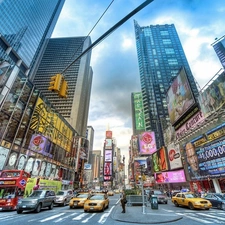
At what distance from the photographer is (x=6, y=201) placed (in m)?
14.2

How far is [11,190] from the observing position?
49.0 feet

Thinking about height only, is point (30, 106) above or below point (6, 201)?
above

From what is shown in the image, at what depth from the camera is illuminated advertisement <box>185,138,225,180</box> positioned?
77.4 ft

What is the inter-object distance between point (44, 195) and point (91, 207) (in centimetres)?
539

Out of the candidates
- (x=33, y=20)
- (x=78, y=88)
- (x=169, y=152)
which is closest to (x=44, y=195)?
(x=169, y=152)

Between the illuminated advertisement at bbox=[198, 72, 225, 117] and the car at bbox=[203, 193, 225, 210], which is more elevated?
the illuminated advertisement at bbox=[198, 72, 225, 117]

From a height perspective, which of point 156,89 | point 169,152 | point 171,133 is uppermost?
point 156,89

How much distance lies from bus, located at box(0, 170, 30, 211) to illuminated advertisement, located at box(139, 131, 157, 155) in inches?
2184

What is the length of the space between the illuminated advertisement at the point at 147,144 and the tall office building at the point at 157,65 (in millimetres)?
26949

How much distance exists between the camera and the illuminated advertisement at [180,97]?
108 feet

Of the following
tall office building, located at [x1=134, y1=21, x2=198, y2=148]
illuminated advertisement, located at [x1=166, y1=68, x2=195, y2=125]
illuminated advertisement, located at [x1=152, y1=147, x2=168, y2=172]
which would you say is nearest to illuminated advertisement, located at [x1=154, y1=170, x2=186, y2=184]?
illuminated advertisement, located at [x1=152, y1=147, x2=168, y2=172]

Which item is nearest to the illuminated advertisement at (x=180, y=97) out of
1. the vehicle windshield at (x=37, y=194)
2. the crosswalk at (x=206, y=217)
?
the crosswalk at (x=206, y=217)

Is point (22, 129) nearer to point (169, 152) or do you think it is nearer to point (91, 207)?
point (91, 207)

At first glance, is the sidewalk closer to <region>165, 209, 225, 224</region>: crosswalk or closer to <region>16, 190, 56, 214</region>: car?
<region>165, 209, 225, 224</region>: crosswalk
